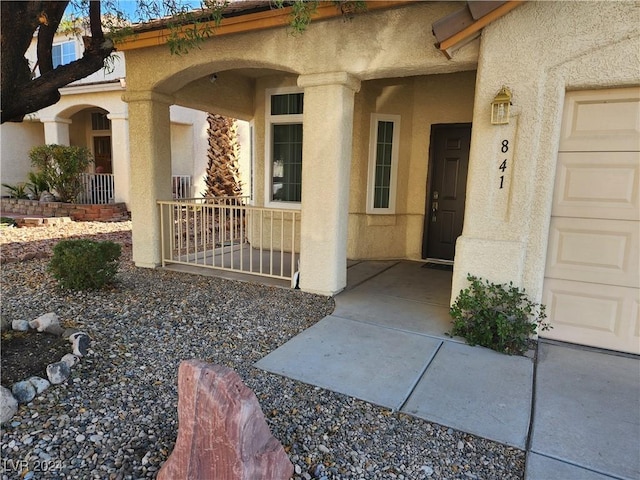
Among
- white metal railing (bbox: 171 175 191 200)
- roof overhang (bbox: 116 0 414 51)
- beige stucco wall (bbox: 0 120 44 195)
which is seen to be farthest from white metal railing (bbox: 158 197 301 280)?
beige stucco wall (bbox: 0 120 44 195)

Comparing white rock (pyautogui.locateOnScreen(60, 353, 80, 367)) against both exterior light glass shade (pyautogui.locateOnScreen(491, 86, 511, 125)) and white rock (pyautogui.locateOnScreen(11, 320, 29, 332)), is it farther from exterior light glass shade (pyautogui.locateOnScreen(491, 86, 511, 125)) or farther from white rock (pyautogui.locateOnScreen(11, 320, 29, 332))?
exterior light glass shade (pyautogui.locateOnScreen(491, 86, 511, 125))

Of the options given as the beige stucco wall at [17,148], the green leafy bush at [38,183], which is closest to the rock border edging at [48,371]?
the green leafy bush at [38,183]

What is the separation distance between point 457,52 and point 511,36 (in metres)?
0.53

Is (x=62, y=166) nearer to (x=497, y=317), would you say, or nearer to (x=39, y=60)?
(x=39, y=60)

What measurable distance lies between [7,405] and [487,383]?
3449 mm

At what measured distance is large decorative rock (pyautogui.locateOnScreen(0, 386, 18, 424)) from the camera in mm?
2510

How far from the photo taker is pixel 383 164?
Result: 24.0 ft

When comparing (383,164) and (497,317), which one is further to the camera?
(383,164)

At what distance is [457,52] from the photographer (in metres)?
4.18

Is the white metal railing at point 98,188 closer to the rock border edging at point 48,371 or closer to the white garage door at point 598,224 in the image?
the rock border edging at point 48,371

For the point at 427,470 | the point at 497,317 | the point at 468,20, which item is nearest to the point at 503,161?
the point at 468,20

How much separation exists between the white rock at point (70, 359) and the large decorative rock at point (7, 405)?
476 millimetres

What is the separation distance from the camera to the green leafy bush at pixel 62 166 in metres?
11.7

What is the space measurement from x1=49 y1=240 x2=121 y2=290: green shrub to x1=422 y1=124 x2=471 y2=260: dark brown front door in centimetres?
527
